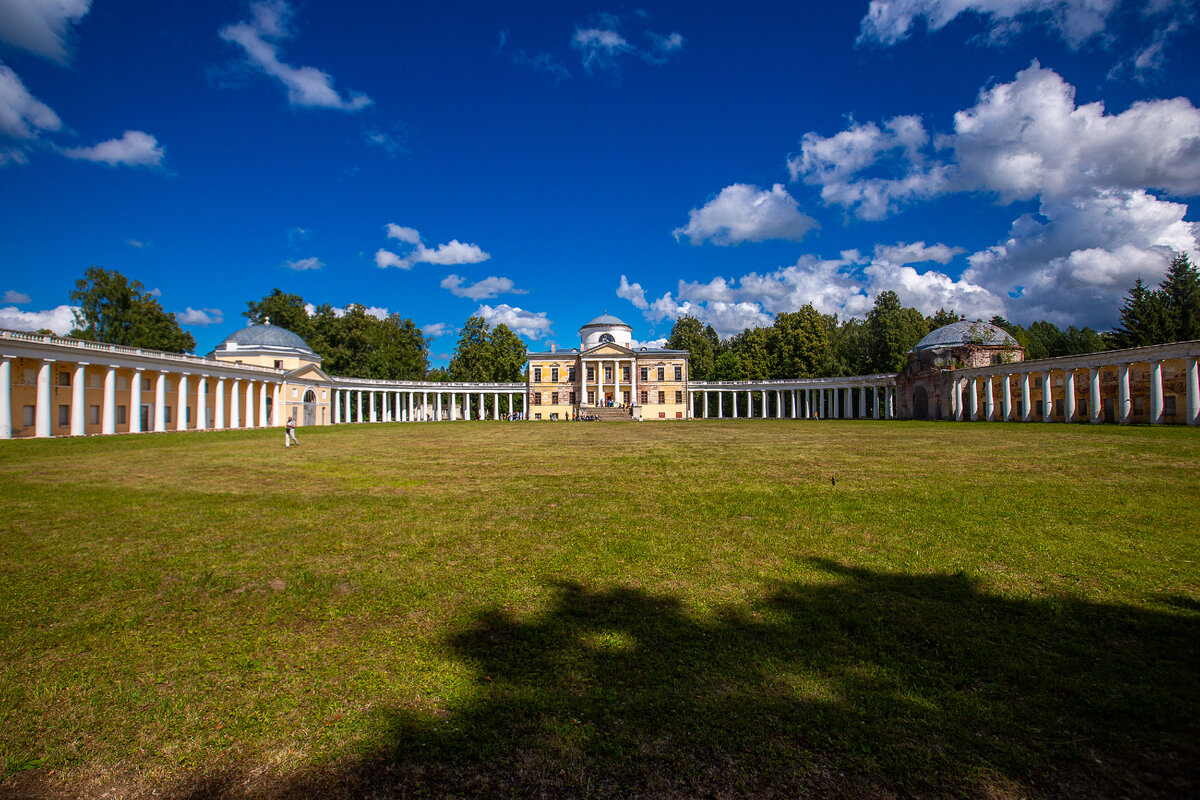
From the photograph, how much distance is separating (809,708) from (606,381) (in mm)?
74669

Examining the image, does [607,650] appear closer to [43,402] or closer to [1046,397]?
[43,402]

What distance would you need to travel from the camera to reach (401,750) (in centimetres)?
326

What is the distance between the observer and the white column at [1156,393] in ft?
118

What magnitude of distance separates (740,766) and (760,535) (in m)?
4.86

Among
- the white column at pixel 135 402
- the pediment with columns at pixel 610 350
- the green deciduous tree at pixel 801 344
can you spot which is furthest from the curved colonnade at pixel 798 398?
the white column at pixel 135 402

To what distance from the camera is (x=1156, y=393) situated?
35969mm

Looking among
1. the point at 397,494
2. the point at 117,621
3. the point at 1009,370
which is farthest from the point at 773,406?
the point at 117,621

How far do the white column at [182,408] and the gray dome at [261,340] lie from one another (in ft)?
58.7

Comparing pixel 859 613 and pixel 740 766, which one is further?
pixel 859 613

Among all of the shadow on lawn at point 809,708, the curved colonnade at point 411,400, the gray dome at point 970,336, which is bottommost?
the shadow on lawn at point 809,708

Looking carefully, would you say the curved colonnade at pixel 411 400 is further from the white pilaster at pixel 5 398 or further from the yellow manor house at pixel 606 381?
the white pilaster at pixel 5 398

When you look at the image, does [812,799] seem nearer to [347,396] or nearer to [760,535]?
[760,535]

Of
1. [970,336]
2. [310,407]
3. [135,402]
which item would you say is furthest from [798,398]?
[135,402]

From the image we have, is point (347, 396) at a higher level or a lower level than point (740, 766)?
higher
